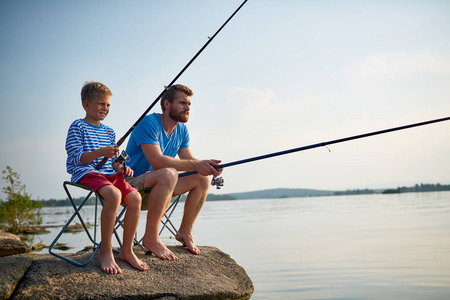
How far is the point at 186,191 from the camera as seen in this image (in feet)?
13.1

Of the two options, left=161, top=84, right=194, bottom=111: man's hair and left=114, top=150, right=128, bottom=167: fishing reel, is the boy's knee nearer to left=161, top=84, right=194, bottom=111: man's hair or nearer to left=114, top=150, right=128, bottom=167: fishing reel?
left=114, top=150, right=128, bottom=167: fishing reel

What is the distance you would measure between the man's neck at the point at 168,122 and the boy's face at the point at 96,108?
698 millimetres

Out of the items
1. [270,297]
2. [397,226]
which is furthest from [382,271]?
[397,226]

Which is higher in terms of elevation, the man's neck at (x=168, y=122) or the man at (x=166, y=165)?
the man's neck at (x=168, y=122)

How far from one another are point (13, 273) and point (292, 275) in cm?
296

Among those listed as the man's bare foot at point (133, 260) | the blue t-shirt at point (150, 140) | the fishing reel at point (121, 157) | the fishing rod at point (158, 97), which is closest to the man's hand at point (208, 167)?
the blue t-shirt at point (150, 140)

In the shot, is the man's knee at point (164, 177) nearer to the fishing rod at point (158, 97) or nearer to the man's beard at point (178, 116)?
the fishing rod at point (158, 97)

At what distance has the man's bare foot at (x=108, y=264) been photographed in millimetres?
3078

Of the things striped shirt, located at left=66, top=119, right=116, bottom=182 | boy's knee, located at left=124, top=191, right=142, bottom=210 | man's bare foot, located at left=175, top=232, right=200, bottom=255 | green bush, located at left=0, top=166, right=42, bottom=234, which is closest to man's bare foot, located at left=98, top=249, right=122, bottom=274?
boy's knee, located at left=124, top=191, right=142, bottom=210

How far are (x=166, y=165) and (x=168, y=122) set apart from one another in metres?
0.50

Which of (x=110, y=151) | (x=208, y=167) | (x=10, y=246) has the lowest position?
(x=10, y=246)

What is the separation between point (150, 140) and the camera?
3680 millimetres

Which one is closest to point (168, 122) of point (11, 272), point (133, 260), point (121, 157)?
point (121, 157)

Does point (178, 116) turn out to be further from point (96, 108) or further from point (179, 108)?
point (96, 108)
